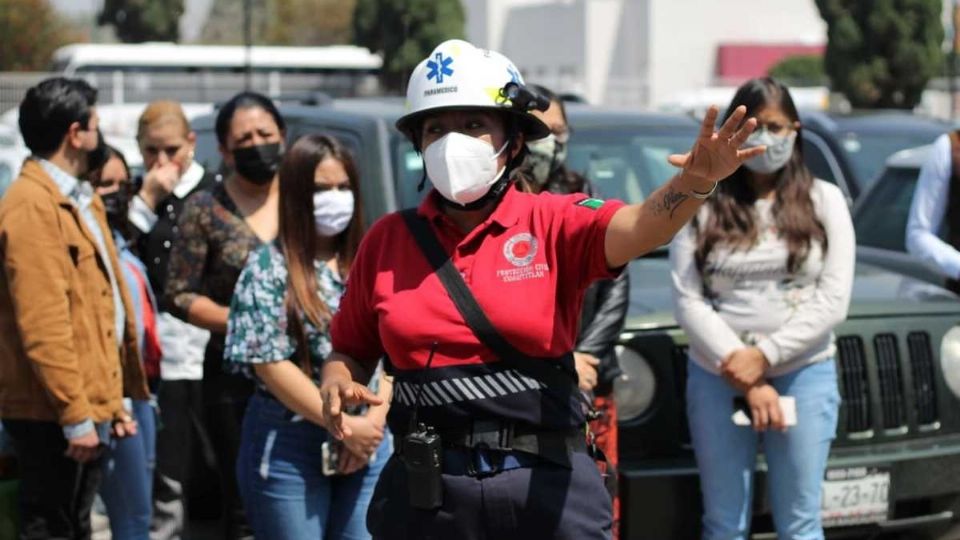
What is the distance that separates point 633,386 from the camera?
19.2ft

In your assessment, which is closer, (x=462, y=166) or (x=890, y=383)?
(x=462, y=166)

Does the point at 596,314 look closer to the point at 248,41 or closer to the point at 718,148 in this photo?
the point at 718,148

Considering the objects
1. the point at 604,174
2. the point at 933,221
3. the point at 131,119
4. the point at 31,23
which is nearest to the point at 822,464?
the point at 933,221

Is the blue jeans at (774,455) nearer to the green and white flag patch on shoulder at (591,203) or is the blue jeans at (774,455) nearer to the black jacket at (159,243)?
the green and white flag patch on shoulder at (591,203)

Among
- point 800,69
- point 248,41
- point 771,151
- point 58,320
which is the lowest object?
point 800,69

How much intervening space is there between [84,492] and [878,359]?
9.51 ft

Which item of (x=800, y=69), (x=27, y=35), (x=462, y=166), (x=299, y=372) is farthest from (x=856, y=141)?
(x=27, y=35)

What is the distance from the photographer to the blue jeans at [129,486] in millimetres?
5562

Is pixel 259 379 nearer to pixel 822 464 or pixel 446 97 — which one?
pixel 446 97

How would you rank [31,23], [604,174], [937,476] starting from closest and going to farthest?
1. [937,476]
2. [604,174]
3. [31,23]

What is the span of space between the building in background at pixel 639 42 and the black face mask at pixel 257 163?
52.0m

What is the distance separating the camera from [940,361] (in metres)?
6.15

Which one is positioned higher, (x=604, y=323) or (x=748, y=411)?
(x=604, y=323)

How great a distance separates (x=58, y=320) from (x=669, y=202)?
238 centimetres
